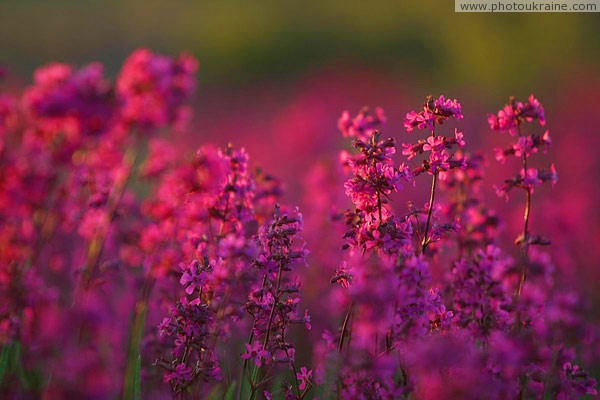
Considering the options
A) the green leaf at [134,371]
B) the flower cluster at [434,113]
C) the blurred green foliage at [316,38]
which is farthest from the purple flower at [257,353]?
the blurred green foliage at [316,38]

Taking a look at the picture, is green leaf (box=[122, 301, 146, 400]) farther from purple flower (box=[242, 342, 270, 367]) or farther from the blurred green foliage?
the blurred green foliage

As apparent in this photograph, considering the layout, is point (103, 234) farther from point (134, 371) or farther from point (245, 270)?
point (245, 270)

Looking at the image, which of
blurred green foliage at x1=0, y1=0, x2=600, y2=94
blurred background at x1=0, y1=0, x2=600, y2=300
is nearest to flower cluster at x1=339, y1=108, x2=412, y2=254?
blurred background at x1=0, y1=0, x2=600, y2=300

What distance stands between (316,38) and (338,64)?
5.38 metres

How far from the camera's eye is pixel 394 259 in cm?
284

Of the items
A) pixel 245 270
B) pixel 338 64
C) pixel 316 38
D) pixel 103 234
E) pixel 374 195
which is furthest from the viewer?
pixel 316 38

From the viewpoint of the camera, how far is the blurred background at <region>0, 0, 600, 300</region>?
1202 centimetres

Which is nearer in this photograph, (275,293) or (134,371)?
(275,293)

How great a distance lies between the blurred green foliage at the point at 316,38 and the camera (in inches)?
858

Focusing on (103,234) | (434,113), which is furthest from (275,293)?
(103,234)

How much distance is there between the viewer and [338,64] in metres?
25.5

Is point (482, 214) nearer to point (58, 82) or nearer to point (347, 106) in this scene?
point (58, 82)

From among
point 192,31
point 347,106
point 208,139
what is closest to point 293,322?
point 208,139

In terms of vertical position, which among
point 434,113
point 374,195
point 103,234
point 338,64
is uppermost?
point 338,64
